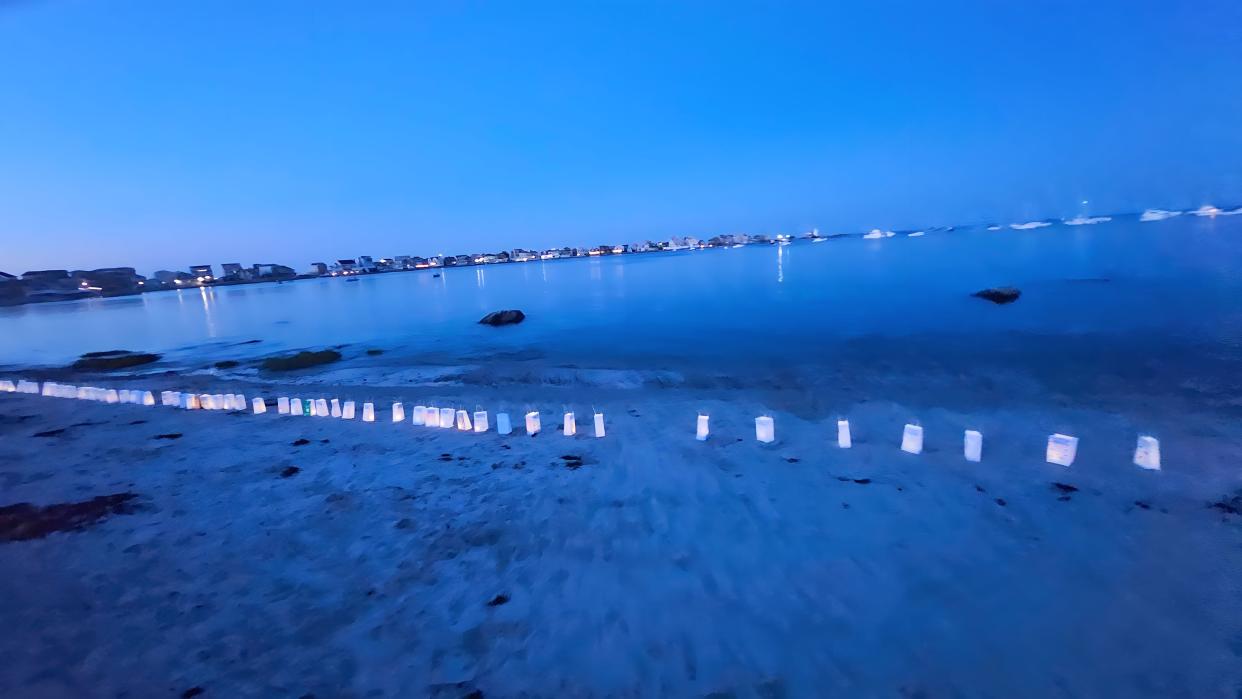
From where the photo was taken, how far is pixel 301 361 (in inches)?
952

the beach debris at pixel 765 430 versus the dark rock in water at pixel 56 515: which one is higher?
the dark rock in water at pixel 56 515

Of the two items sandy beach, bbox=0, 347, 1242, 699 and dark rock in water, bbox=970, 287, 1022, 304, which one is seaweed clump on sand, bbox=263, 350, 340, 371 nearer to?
sandy beach, bbox=0, 347, 1242, 699

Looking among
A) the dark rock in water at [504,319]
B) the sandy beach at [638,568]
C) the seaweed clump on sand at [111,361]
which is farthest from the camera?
the dark rock in water at [504,319]

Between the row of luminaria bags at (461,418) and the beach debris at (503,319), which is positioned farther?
the beach debris at (503,319)

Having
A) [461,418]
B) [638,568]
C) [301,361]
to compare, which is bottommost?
[638,568]

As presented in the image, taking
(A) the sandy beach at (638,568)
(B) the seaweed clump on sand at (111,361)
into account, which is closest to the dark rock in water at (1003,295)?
(A) the sandy beach at (638,568)

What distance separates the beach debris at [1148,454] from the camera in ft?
25.2

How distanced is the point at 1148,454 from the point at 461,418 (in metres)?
11.9

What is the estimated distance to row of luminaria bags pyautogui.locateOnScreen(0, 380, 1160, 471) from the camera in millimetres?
8102

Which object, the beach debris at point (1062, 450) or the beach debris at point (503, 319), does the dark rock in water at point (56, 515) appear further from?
the beach debris at point (503, 319)

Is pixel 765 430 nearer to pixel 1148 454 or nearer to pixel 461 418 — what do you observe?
pixel 1148 454

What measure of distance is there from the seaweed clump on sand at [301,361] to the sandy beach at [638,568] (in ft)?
42.9

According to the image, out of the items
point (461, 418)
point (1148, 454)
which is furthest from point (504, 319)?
point (1148, 454)

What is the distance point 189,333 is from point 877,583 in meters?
51.4
